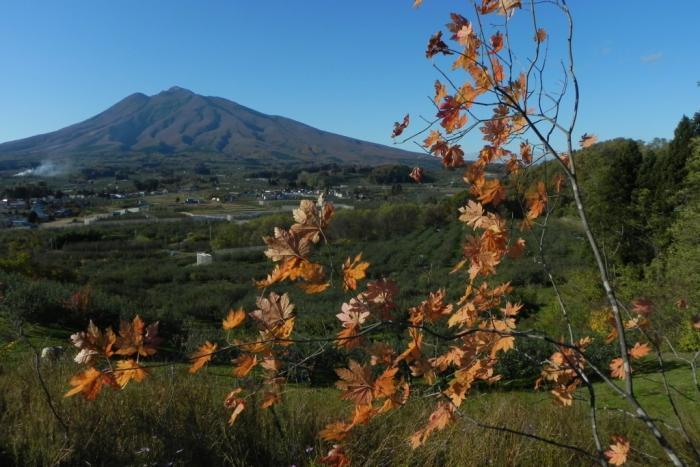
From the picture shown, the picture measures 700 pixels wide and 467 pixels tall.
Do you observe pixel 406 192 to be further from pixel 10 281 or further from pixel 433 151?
pixel 433 151

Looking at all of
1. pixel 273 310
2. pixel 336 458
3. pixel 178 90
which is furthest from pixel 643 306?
pixel 178 90

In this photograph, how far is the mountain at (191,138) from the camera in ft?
424

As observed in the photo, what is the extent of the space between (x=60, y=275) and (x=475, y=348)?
56.9ft

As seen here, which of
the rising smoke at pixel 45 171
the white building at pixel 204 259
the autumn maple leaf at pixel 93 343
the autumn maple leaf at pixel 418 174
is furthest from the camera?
the rising smoke at pixel 45 171

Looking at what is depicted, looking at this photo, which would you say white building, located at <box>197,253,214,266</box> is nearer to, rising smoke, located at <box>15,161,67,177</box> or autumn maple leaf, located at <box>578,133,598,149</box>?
autumn maple leaf, located at <box>578,133,598,149</box>

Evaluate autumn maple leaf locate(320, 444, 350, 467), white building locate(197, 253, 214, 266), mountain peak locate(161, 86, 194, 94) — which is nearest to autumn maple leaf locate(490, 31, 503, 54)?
autumn maple leaf locate(320, 444, 350, 467)

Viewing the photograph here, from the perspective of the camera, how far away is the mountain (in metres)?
129

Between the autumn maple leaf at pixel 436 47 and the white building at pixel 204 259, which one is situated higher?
the autumn maple leaf at pixel 436 47

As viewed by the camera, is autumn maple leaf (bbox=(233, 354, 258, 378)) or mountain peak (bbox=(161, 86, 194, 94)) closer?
autumn maple leaf (bbox=(233, 354, 258, 378))

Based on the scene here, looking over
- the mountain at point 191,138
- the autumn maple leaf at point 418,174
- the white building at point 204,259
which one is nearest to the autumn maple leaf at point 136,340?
the autumn maple leaf at point 418,174

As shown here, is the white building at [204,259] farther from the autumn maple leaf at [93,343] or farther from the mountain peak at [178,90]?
the mountain peak at [178,90]

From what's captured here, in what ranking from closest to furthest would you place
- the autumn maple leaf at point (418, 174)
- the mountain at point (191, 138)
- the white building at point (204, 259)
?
the autumn maple leaf at point (418, 174) → the white building at point (204, 259) → the mountain at point (191, 138)

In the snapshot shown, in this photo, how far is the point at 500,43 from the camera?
1.91 m

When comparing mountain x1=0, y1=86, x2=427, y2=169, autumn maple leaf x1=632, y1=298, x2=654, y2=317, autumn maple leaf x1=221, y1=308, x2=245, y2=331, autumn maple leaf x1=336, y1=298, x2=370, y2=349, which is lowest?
autumn maple leaf x1=221, y1=308, x2=245, y2=331
